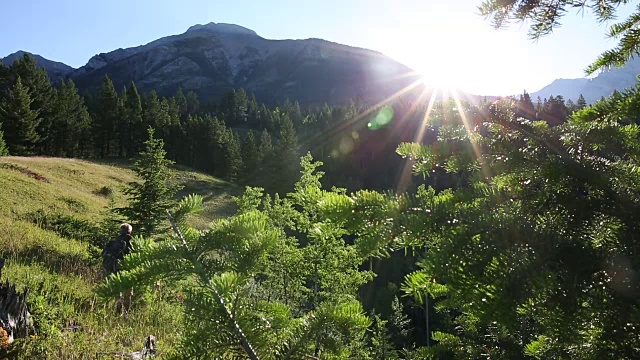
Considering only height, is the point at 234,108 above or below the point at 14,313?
above

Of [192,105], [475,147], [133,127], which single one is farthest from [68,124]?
[475,147]

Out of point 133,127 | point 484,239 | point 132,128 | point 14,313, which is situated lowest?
point 14,313

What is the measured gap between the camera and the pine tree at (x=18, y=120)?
4897 centimetres

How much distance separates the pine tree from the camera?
48969 mm

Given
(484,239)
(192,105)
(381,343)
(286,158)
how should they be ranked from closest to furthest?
(484,239), (381,343), (286,158), (192,105)

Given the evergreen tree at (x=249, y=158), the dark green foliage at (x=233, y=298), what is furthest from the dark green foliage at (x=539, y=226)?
the evergreen tree at (x=249, y=158)

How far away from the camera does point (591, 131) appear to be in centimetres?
137

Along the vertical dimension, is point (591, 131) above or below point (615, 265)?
above

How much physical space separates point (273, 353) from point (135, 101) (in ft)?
247

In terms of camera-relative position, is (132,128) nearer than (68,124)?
No

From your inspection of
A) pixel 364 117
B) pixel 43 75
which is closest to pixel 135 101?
pixel 43 75

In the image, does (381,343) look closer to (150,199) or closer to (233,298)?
(150,199)

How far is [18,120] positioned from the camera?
49.6m

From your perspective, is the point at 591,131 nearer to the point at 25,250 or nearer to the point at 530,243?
the point at 530,243
